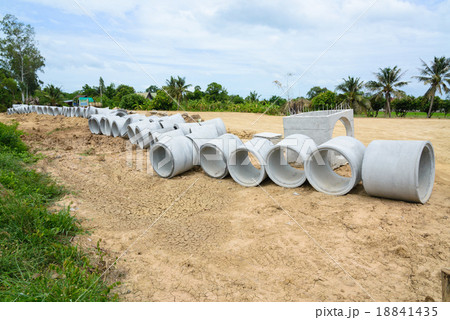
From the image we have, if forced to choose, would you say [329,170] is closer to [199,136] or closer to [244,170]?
[244,170]

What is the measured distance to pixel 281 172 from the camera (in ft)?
23.9

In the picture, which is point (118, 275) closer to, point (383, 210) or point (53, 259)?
point (53, 259)

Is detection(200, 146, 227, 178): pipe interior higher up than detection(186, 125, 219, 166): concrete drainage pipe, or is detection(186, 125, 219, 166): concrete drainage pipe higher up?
detection(186, 125, 219, 166): concrete drainage pipe

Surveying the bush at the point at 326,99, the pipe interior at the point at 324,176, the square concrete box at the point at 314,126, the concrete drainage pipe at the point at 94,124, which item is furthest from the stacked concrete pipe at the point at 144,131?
the bush at the point at 326,99

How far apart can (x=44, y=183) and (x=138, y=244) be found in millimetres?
3104

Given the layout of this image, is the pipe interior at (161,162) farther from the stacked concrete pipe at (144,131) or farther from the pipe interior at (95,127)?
the pipe interior at (95,127)

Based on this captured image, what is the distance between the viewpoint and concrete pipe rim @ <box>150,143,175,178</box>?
7.64 meters

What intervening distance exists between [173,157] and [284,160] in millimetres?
2894

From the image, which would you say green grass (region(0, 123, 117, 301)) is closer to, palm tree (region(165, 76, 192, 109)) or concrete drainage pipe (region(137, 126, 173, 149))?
concrete drainage pipe (region(137, 126, 173, 149))

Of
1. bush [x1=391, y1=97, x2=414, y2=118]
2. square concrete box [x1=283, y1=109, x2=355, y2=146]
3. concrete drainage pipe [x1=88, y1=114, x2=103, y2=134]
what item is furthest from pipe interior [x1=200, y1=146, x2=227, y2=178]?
bush [x1=391, y1=97, x2=414, y2=118]

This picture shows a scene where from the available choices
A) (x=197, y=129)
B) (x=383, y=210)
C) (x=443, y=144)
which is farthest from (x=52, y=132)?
(x=443, y=144)

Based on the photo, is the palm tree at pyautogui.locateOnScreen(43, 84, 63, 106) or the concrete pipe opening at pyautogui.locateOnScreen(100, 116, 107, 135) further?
the palm tree at pyautogui.locateOnScreen(43, 84, 63, 106)

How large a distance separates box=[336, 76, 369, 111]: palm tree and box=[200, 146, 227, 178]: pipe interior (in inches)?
1296

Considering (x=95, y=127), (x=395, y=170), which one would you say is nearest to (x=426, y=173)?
(x=395, y=170)
